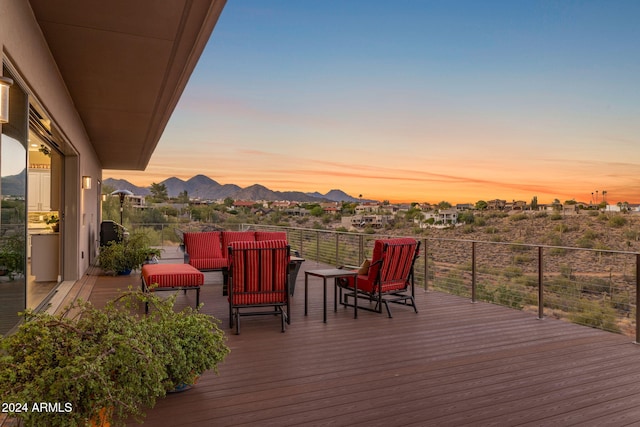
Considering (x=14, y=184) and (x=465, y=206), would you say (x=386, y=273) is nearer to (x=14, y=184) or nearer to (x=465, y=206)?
(x=14, y=184)

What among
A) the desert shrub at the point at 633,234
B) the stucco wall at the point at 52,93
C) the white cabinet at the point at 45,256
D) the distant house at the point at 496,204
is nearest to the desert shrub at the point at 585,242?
the desert shrub at the point at 633,234

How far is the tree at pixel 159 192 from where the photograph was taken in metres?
28.6

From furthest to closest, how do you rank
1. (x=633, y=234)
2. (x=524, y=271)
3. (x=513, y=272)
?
(x=633, y=234) → (x=524, y=271) → (x=513, y=272)

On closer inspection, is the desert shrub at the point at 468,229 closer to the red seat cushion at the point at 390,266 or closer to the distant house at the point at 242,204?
the distant house at the point at 242,204

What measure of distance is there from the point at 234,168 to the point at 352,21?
13551 mm

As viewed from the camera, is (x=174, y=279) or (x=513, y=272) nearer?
(x=174, y=279)

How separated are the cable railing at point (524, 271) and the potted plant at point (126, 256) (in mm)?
3619

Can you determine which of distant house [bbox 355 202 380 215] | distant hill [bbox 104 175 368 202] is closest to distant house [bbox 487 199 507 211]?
distant house [bbox 355 202 380 215]

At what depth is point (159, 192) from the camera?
99.0 ft

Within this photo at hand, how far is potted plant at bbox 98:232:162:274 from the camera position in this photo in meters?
8.65

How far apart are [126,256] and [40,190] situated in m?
1.80

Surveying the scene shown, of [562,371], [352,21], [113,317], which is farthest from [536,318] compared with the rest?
[352,21]

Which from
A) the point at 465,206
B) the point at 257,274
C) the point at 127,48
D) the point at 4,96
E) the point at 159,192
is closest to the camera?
the point at 4,96

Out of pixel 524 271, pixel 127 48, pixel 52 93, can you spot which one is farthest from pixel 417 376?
pixel 52 93
